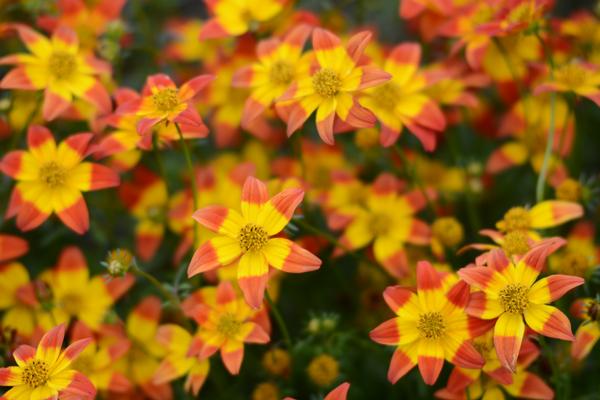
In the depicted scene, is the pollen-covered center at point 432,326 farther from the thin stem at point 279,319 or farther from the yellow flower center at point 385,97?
the yellow flower center at point 385,97

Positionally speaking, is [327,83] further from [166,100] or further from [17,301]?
[17,301]

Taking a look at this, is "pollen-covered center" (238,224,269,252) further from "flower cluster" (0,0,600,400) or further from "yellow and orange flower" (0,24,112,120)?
"yellow and orange flower" (0,24,112,120)

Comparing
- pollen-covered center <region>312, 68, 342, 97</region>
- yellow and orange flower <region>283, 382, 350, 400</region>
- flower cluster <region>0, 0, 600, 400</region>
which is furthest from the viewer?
pollen-covered center <region>312, 68, 342, 97</region>

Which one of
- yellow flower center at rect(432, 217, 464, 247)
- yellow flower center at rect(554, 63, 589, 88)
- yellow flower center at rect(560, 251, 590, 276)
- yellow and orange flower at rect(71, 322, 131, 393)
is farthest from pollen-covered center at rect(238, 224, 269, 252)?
yellow flower center at rect(554, 63, 589, 88)

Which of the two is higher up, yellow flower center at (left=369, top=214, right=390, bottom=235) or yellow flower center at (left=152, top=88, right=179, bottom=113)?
yellow flower center at (left=152, top=88, right=179, bottom=113)

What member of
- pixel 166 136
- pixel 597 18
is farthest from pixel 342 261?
pixel 597 18

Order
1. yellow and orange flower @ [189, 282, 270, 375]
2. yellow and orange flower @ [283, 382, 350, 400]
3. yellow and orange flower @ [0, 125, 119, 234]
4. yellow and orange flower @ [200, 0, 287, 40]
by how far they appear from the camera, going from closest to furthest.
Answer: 1. yellow and orange flower @ [283, 382, 350, 400]
2. yellow and orange flower @ [189, 282, 270, 375]
3. yellow and orange flower @ [0, 125, 119, 234]
4. yellow and orange flower @ [200, 0, 287, 40]

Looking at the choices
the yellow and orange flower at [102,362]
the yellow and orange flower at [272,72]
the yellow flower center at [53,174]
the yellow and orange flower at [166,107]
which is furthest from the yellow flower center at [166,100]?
the yellow and orange flower at [102,362]

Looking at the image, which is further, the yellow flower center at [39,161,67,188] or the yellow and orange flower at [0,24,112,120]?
the yellow and orange flower at [0,24,112,120]
